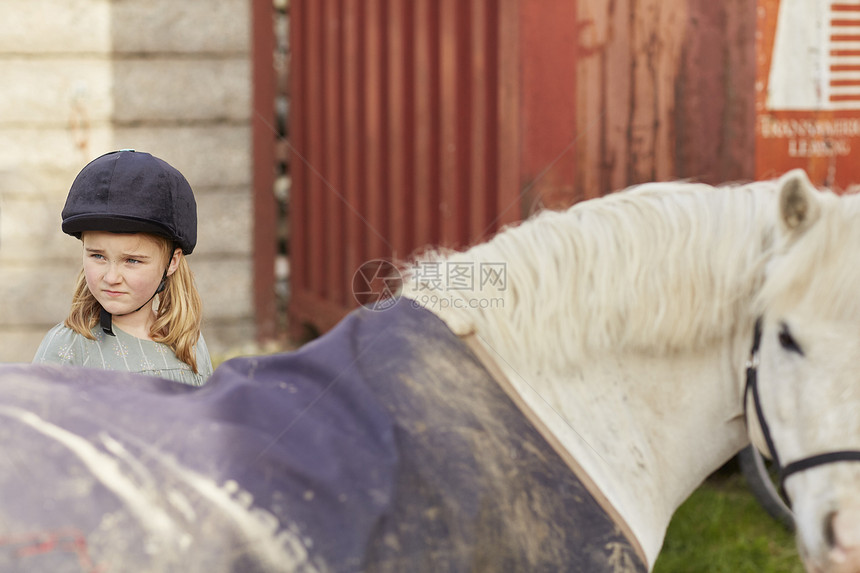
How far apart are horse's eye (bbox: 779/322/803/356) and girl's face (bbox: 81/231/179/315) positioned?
3.71 ft

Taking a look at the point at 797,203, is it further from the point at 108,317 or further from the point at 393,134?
the point at 393,134

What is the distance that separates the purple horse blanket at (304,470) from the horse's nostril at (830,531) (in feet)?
0.94

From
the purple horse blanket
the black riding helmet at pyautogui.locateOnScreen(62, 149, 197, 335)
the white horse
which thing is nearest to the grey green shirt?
the black riding helmet at pyautogui.locateOnScreen(62, 149, 197, 335)

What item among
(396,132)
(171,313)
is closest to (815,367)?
(171,313)

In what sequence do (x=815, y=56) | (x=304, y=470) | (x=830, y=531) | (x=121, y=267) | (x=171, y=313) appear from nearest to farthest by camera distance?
(x=304, y=470) → (x=830, y=531) → (x=121, y=267) → (x=171, y=313) → (x=815, y=56)

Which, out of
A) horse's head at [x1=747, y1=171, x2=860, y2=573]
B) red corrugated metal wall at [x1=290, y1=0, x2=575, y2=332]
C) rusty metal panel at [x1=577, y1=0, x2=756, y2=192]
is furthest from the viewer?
red corrugated metal wall at [x1=290, y1=0, x2=575, y2=332]

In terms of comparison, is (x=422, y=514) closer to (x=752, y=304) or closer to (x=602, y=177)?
(x=752, y=304)

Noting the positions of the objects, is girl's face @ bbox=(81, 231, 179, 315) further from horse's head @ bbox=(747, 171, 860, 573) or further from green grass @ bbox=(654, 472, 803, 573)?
green grass @ bbox=(654, 472, 803, 573)

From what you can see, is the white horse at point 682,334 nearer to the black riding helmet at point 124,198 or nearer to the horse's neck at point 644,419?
the horse's neck at point 644,419

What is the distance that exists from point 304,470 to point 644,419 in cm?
63

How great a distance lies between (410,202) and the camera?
12.1 ft

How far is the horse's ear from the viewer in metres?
1.14

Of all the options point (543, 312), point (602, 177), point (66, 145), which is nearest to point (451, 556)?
point (543, 312)

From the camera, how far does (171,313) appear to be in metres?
1.52
